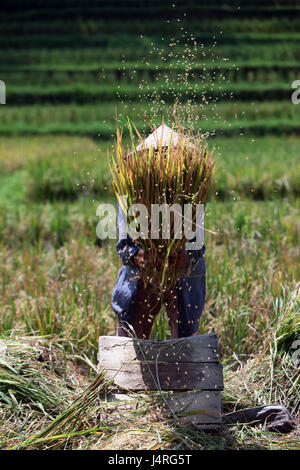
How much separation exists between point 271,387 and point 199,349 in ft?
1.39

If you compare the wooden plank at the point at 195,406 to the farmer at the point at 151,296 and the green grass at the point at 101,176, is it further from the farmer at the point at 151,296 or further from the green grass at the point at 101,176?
the green grass at the point at 101,176

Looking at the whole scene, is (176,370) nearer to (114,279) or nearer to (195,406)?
(195,406)

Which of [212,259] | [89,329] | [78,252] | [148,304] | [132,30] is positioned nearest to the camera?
[148,304]

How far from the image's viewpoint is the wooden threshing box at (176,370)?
6.31 ft

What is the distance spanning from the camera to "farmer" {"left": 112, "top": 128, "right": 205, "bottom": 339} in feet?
6.49

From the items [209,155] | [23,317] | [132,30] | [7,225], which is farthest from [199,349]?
[132,30]

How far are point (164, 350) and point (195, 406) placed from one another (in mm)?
231

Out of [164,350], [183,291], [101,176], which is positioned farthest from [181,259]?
[101,176]

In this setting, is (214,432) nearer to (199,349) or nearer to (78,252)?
(199,349)

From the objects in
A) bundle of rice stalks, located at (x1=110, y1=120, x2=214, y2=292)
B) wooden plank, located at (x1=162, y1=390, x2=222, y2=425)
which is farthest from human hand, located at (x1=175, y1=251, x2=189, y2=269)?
wooden plank, located at (x1=162, y1=390, x2=222, y2=425)

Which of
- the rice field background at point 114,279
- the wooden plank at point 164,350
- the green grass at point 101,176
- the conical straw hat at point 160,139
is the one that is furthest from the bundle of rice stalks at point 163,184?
the green grass at point 101,176

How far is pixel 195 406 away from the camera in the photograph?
1.92 m

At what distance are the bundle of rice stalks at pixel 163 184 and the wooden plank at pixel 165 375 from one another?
335 mm

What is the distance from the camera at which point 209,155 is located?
6.35 ft
